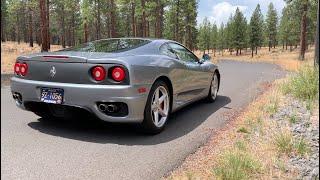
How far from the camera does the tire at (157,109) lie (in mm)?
4934

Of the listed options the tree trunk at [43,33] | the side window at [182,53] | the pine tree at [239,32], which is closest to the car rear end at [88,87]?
the side window at [182,53]

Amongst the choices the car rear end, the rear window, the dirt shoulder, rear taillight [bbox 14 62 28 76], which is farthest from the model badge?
the dirt shoulder

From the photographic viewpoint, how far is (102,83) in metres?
4.62

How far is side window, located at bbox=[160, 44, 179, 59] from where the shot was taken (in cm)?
579

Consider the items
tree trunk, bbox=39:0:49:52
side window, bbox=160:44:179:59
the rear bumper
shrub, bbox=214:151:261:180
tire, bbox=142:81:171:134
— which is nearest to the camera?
shrub, bbox=214:151:261:180

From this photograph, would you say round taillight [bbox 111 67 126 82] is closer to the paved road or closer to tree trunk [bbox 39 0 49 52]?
the paved road

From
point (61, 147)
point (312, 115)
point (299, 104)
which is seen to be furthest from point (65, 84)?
point (299, 104)

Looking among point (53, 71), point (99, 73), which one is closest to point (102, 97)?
point (99, 73)

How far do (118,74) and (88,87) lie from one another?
372 mm

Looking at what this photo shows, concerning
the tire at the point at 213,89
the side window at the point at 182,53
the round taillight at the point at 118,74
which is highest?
the side window at the point at 182,53

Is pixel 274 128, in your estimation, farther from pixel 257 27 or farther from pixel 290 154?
pixel 257 27

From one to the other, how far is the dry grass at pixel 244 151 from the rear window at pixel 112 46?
163cm

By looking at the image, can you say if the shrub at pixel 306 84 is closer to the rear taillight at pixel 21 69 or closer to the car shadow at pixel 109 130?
the car shadow at pixel 109 130

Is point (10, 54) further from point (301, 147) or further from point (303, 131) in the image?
point (301, 147)
